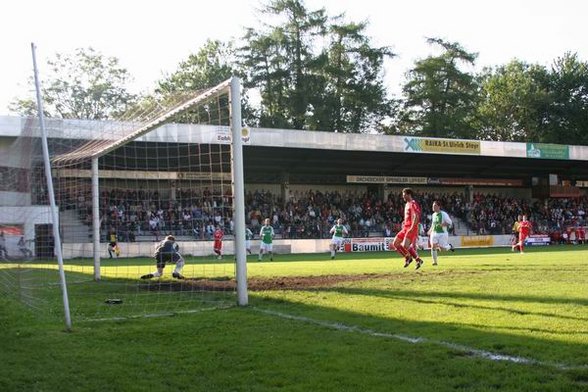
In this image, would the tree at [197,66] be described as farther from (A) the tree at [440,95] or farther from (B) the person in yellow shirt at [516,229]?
(B) the person in yellow shirt at [516,229]

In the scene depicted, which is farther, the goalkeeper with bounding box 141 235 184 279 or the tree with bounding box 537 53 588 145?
the tree with bounding box 537 53 588 145

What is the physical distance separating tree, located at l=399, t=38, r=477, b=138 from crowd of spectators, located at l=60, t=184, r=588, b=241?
15.2 meters

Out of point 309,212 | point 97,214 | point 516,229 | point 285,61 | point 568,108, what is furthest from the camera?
point 568,108

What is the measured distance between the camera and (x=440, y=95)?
66938 millimetres

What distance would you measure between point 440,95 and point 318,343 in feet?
207

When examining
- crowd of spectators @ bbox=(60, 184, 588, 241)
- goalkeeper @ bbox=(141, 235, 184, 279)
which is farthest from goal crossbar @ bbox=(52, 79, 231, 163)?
goalkeeper @ bbox=(141, 235, 184, 279)

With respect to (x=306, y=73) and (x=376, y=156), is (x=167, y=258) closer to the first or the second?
(x=376, y=156)

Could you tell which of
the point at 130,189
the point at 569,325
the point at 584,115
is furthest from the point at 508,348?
the point at 584,115

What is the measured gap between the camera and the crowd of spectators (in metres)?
30.9

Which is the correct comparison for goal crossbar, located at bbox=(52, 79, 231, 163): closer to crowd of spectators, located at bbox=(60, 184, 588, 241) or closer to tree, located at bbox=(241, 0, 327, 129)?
crowd of spectators, located at bbox=(60, 184, 588, 241)

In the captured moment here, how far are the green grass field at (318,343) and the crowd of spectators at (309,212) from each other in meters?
9.90

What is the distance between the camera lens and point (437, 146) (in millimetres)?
42219

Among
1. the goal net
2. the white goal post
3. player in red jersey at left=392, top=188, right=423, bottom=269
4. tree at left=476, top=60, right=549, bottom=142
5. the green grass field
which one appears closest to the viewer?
the green grass field

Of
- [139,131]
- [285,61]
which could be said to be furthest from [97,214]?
[285,61]
